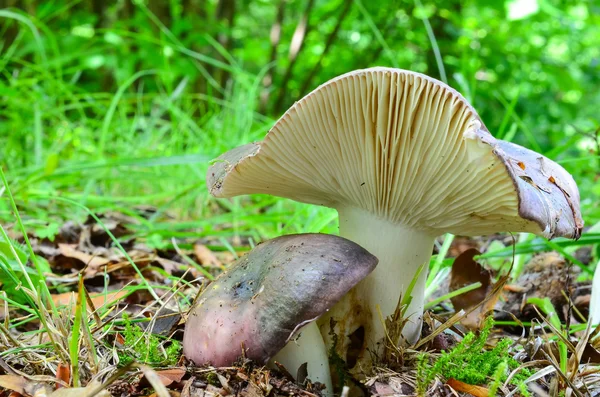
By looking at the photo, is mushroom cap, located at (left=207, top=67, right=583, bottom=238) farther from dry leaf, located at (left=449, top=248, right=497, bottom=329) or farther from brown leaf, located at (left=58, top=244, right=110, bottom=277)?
brown leaf, located at (left=58, top=244, right=110, bottom=277)

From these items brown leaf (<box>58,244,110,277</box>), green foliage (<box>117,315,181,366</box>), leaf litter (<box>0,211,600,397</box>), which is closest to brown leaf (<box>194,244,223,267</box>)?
leaf litter (<box>0,211,600,397</box>)

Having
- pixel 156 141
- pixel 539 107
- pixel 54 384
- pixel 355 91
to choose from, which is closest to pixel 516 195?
pixel 355 91

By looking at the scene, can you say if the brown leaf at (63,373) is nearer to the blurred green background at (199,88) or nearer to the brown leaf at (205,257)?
the blurred green background at (199,88)

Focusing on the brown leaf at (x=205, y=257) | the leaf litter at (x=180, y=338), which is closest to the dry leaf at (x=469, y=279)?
the leaf litter at (x=180, y=338)

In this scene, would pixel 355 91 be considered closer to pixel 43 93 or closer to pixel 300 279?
pixel 300 279

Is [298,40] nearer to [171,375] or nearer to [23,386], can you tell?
[171,375]

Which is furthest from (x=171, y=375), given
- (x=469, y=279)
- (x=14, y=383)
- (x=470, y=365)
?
(x=469, y=279)

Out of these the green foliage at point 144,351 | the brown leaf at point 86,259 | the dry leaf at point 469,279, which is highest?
the green foliage at point 144,351
